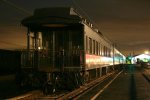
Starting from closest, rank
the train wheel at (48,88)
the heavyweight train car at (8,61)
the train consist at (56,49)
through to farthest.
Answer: the train wheel at (48,88) < the train consist at (56,49) < the heavyweight train car at (8,61)

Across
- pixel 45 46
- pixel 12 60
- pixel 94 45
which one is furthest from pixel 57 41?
pixel 12 60

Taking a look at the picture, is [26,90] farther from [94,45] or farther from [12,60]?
[12,60]

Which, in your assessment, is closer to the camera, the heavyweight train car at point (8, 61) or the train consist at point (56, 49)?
the train consist at point (56, 49)

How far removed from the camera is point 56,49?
19.7 meters

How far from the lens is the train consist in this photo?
1806 cm

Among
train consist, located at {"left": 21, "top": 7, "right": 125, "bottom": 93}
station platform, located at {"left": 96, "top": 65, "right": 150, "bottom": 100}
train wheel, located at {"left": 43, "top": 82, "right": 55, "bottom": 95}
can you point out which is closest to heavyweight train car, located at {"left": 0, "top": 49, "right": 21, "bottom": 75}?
station platform, located at {"left": 96, "top": 65, "right": 150, "bottom": 100}

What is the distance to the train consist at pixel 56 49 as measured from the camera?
18.1 m

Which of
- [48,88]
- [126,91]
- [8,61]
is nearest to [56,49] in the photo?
[48,88]

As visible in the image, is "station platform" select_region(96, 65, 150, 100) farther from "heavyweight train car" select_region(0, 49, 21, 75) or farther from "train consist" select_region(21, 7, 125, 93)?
"heavyweight train car" select_region(0, 49, 21, 75)

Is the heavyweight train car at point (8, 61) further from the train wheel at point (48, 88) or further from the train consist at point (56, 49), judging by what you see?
the train wheel at point (48, 88)

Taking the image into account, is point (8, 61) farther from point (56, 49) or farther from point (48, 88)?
point (48, 88)

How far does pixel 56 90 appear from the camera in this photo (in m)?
18.8

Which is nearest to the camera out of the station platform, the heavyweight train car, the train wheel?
the station platform

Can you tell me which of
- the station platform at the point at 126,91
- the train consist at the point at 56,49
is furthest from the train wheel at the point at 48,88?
the station platform at the point at 126,91
